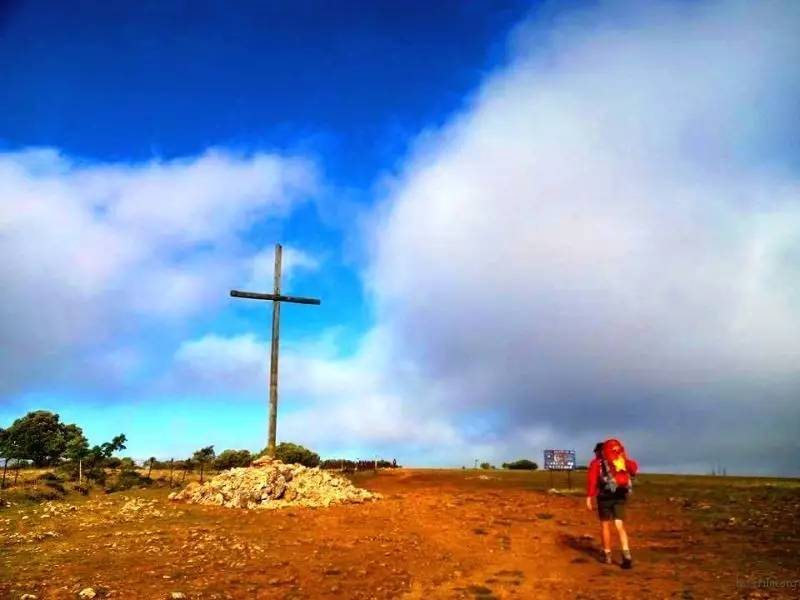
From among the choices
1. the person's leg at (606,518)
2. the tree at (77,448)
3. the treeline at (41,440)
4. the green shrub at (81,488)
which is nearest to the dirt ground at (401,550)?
the person's leg at (606,518)

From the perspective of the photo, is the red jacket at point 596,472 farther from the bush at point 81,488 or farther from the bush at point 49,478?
the bush at point 49,478

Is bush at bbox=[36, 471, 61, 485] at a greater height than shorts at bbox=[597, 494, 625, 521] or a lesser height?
lesser

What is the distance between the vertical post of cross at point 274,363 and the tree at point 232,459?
75.2ft

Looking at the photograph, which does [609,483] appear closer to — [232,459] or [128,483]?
[128,483]

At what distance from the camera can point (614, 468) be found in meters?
14.6

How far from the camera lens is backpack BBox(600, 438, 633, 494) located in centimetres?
1434

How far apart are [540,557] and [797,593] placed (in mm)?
6323

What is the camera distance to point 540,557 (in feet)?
51.4

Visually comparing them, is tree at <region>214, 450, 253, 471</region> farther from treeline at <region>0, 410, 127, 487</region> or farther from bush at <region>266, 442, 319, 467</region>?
treeline at <region>0, 410, 127, 487</region>

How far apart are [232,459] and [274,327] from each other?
26185mm

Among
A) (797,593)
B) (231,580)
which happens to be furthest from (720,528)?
(231,580)

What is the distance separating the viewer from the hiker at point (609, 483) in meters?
14.2

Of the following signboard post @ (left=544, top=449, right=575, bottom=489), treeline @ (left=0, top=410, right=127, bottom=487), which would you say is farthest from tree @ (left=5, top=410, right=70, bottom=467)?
signboard post @ (left=544, top=449, right=575, bottom=489)

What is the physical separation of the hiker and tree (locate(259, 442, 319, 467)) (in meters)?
32.6
